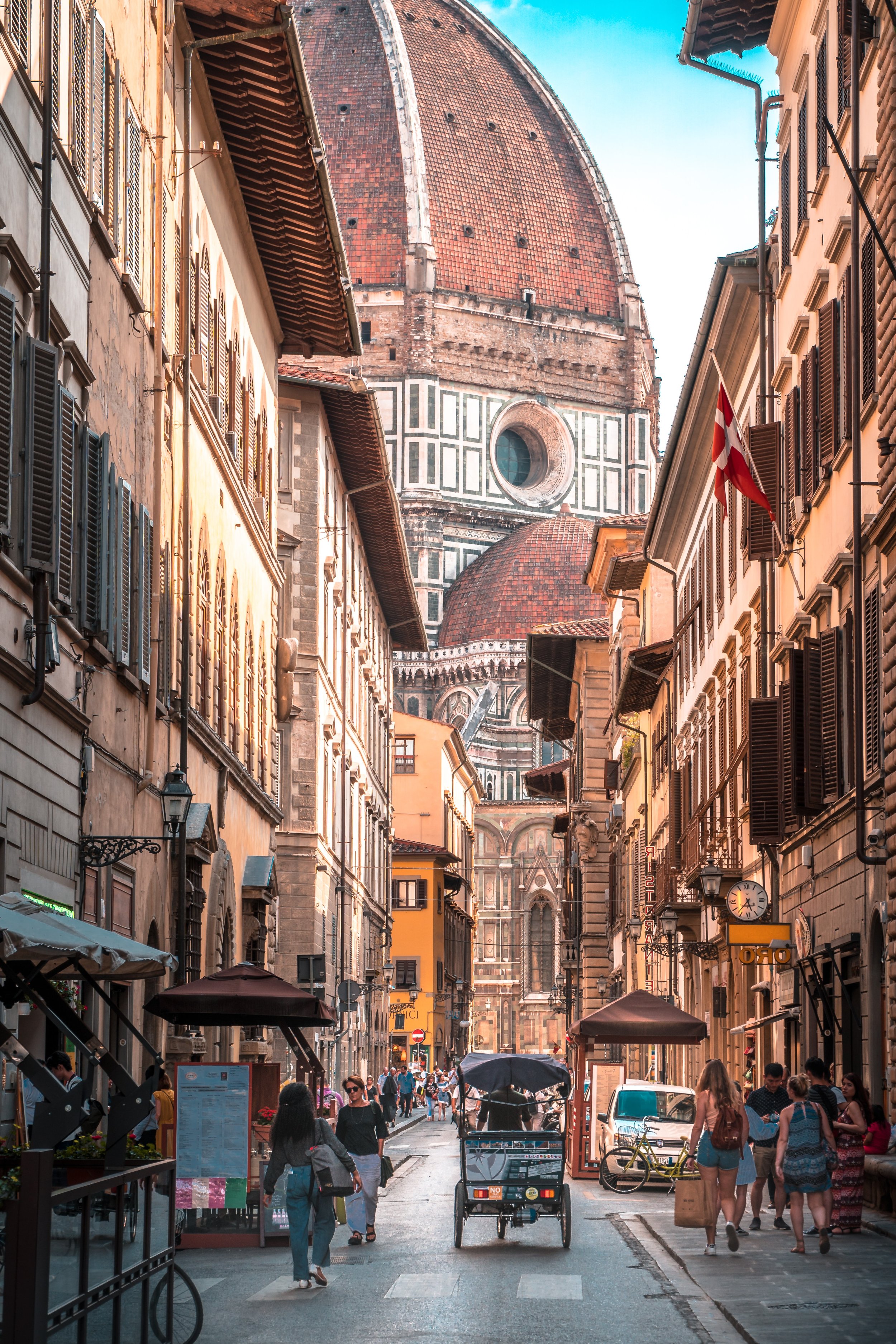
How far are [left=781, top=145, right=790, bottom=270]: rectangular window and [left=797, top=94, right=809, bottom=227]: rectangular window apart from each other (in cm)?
70

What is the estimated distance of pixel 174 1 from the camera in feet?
73.6

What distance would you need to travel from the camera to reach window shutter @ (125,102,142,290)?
19734mm

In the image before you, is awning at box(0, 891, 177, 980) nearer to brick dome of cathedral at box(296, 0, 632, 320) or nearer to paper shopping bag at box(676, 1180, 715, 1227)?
paper shopping bag at box(676, 1180, 715, 1227)

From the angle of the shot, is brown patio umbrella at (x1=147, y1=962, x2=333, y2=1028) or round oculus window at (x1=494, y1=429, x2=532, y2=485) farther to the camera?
round oculus window at (x1=494, y1=429, x2=532, y2=485)

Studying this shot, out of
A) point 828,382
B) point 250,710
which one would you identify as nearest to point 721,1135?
point 828,382

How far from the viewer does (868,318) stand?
19547 millimetres

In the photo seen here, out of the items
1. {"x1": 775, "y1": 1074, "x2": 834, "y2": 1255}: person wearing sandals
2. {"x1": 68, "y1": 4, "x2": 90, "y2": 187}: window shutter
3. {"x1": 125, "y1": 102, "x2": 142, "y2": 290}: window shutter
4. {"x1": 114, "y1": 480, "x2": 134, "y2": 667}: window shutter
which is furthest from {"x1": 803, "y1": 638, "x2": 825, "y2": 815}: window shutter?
{"x1": 68, "y1": 4, "x2": 90, "y2": 187}: window shutter

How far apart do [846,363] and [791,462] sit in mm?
3814

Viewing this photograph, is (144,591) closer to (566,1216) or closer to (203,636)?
(203,636)

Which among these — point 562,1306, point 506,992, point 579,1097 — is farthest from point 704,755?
point 506,992

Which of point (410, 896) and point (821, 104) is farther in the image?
point (410, 896)

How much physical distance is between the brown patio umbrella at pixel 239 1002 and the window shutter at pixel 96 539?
340cm

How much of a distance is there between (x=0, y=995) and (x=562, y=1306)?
4.44 meters

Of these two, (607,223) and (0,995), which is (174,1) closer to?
(0,995)
